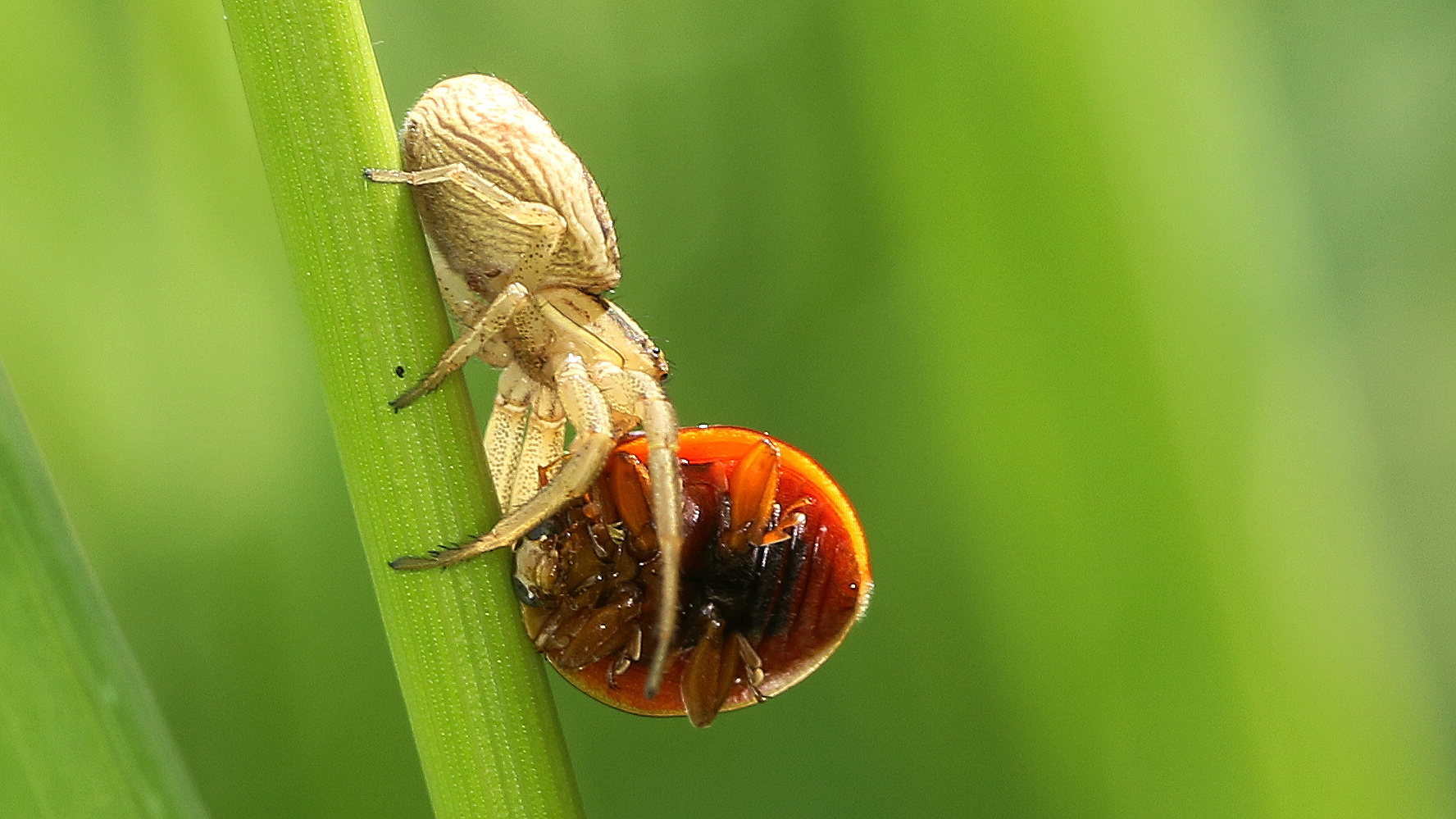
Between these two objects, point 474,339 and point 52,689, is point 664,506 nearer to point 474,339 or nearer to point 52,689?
point 474,339

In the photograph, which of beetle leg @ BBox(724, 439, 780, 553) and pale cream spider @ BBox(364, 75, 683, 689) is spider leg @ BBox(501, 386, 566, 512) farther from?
beetle leg @ BBox(724, 439, 780, 553)

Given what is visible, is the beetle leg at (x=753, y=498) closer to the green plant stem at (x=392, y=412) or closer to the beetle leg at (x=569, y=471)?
the beetle leg at (x=569, y=471)

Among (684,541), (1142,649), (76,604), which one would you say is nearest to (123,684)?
(76,604)

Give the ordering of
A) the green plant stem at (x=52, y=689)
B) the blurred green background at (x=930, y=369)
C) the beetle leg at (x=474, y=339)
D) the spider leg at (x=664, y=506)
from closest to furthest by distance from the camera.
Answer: the green plant stem at (x=52, y=689)
the beetle leg at (x=474, y=339)
the spider leg at (x=664, y=506)
the blurred green background at (x=930, y=369)

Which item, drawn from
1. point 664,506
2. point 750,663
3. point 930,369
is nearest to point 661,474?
point 664,506

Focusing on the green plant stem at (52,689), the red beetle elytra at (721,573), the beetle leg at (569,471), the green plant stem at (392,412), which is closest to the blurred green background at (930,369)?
the red beetle elytra at (721,573)

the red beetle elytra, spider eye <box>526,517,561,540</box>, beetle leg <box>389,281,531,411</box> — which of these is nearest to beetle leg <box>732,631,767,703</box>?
the red beetle elytra

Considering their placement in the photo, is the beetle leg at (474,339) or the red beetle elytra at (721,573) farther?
the red beetle elytra at (721,573)

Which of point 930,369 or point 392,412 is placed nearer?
point 392,412
